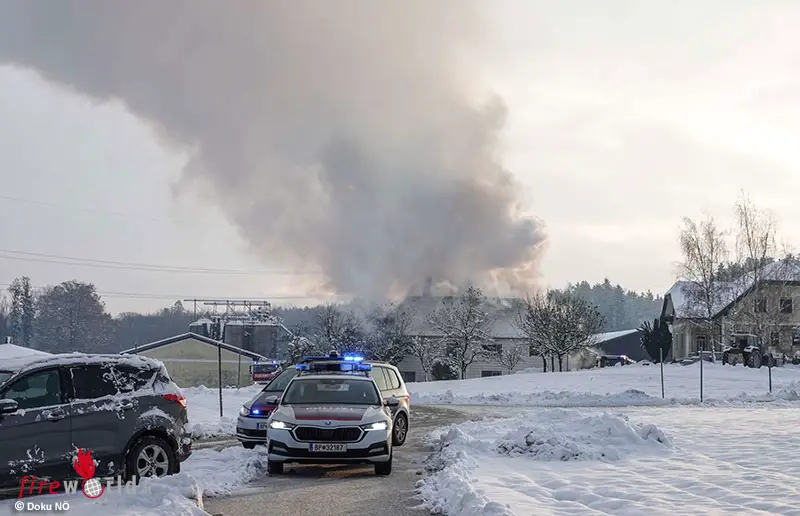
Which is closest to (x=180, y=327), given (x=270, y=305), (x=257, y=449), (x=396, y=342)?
(x=270, y=305)

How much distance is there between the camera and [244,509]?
362 inches

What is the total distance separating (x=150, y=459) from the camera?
10.6 m

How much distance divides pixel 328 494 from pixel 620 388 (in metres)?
29.6

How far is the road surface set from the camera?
359 inches

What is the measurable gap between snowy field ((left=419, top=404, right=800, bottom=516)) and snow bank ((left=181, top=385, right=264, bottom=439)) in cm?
A: 533

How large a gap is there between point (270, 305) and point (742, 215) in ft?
→ 152

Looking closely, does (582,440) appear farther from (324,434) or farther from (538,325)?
(538,325)

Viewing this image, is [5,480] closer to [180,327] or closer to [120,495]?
[120,495]

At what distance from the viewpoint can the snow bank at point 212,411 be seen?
747 inches

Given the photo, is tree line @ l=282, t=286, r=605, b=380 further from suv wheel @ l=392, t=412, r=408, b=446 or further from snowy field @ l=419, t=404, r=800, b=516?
suv wheel @ l=392, t=412, r=408, b=446

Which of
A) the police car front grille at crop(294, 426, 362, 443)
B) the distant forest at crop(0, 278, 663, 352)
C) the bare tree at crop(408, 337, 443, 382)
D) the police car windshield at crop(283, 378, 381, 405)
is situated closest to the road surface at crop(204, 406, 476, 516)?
the police car front grille at crop(294, 426, 362, 443)

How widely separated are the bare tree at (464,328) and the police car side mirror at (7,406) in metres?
53.3

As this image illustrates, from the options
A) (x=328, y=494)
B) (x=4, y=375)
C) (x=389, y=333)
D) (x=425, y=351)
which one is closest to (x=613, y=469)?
(x=328, y=494)

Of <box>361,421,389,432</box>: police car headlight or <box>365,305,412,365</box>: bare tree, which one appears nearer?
<box>361,421,389,432</box>: police car headlight
